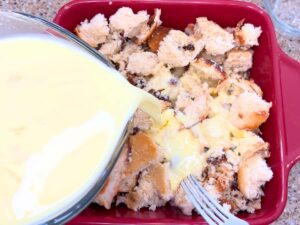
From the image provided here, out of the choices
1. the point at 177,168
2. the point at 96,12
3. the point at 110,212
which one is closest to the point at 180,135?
the point at 177,168

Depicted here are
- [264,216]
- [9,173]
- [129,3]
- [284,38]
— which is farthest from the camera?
[284,38]

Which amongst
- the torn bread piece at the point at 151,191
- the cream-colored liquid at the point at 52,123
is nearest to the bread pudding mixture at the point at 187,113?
the torn bread piece at the point at 151,191

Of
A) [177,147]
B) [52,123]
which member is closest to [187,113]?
[177,147]

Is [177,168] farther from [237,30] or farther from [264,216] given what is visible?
[237,30]

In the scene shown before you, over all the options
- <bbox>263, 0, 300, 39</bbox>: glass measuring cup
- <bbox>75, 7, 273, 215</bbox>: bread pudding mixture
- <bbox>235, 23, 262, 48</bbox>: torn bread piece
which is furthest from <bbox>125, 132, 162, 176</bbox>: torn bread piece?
<bbox>263, 0, 300, 39</bbox>: glass measuring cup

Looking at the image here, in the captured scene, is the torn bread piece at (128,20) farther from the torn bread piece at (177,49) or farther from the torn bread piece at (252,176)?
the torn bread piece at (252,176)

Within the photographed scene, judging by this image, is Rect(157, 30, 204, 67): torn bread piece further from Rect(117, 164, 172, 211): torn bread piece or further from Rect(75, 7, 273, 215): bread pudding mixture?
Rect(117, 164, 172, 211): torn bread piece
